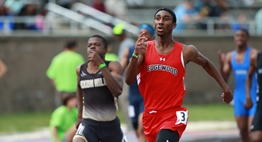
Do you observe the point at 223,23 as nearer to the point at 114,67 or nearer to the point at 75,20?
the point at 75,20

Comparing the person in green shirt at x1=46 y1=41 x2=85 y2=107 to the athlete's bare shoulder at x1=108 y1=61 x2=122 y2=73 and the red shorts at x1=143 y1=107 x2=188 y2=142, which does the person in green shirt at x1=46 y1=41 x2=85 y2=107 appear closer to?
the athlete's bare shoulder at x1=108 y1=61 x2=122 y2=73

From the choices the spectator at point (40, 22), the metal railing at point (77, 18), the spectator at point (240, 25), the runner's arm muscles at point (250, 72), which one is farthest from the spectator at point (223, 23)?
the runner's arm muscles at point (250, 72)

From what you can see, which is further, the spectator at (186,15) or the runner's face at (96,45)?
the spectator at (186,15)

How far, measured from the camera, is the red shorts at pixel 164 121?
8586 millimetres

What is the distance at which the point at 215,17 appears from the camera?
2453cm

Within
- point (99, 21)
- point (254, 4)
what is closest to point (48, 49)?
point (99, 21)

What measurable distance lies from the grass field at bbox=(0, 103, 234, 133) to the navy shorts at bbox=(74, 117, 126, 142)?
26.0 ft

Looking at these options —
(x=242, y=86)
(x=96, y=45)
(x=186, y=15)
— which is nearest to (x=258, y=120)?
(x=242, y=86)

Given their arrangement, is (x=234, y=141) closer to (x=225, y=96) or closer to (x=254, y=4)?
(x=225, y=96)

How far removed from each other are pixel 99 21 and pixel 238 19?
6115 mm

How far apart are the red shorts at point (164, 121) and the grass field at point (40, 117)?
8.73 metres

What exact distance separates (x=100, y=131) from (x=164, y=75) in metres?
1.35

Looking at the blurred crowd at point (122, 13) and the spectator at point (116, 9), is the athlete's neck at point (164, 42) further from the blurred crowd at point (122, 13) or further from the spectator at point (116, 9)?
the spectator at point (116, 9)

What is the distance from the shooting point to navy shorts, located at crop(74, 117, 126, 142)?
Answer: 9.21 metres
